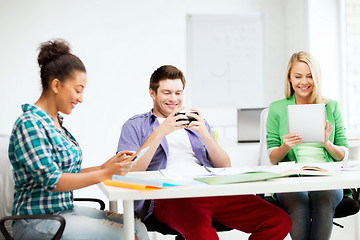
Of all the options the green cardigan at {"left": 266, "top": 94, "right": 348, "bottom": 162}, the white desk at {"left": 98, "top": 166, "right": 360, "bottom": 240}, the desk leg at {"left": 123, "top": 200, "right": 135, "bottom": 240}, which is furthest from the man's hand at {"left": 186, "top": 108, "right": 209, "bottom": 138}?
the desk leg at {"left": 123, "top": 200, "right": 135, "bottom": 240}

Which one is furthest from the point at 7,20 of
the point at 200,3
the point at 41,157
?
the point at 41,157

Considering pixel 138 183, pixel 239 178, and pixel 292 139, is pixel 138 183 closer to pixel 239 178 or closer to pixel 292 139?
pixel 239 178

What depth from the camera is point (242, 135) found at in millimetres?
3434

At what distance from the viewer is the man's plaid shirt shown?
144cm

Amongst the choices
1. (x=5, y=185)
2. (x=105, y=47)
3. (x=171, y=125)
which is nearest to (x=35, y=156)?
(x=5, y=185)

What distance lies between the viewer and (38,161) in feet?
4.69

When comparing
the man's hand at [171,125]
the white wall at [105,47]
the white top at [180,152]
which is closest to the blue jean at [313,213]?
the white top at [180,152]

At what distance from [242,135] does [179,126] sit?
4.98ft

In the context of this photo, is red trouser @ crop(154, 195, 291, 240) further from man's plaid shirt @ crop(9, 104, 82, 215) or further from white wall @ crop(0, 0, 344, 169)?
white wall @ crop(0, 0, 344, 169)

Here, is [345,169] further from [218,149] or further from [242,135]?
[242,135]

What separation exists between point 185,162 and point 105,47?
103 inches

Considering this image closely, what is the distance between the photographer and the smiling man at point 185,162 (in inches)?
70.2

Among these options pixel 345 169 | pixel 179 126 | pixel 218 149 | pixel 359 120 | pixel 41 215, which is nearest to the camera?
pixel 41 215

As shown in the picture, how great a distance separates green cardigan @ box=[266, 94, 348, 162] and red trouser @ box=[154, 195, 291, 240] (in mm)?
499
